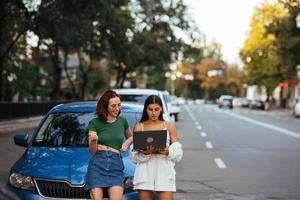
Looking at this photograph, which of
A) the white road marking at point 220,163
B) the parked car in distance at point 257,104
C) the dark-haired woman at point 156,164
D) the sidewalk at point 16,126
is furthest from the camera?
the parked car in distance at point 257,104

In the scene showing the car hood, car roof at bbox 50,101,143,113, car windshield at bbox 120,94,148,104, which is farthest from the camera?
car windshield at bbox 120,94,148,104

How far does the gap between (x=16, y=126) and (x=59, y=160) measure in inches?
634

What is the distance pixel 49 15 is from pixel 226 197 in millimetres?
16388

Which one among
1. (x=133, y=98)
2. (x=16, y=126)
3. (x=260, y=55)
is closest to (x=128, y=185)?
(x=133, y=98)

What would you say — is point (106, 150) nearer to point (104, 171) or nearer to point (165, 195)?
point (104, 171)

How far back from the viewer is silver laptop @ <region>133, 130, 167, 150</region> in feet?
17.7

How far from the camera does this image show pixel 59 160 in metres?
6.47

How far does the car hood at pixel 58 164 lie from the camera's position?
609 centimetres

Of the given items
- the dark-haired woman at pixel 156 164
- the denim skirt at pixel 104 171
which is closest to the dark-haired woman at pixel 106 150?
the denim skirt at pixel 104 171

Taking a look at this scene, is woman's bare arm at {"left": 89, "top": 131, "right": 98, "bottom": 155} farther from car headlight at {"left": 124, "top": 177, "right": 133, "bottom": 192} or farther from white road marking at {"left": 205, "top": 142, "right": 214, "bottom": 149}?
white road marking at {"left": 205, "top": 142, "right": 214, "bottom": 149}

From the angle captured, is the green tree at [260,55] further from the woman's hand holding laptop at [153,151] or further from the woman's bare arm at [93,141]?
the woman's bare arm at [93,141]

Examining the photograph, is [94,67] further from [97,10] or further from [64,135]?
[64,135]

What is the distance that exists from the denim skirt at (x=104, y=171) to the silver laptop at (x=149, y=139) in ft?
0.79

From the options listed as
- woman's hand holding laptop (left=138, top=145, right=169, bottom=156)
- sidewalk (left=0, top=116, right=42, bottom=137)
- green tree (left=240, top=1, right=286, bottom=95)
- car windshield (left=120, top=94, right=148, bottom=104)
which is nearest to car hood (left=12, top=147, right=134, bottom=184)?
woman's hand holding laptop (left=138, top=145, right=169, bottom=156)
